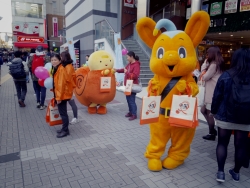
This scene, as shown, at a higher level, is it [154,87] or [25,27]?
[25,27]

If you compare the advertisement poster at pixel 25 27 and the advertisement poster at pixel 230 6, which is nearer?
the advertisement poster at pixel 230 6

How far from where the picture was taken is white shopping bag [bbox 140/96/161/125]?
9.12 feet

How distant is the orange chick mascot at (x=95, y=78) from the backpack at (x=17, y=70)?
1982 mm

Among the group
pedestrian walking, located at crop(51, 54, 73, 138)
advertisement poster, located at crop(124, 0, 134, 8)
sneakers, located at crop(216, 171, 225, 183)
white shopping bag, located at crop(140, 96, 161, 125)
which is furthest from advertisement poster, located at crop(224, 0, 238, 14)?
sneakers, located at crop(216, 171, 225, 183)

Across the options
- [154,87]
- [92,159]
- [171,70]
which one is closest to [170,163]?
[154,87]

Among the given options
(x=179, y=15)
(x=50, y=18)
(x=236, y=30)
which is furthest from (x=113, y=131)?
(x=50, y=18)

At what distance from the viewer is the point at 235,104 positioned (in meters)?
2.47

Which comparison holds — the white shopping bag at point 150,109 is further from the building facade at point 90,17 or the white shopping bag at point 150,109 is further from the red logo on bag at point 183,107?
the building facade at point 90,17

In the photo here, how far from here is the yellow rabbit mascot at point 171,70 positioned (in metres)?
2.82

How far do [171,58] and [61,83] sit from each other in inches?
88.3

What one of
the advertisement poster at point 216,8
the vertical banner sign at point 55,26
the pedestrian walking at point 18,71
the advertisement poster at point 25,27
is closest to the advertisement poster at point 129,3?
the advertisement poster at point 216,8

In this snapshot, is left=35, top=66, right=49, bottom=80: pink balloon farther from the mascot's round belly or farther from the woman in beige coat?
the woman in beige coat

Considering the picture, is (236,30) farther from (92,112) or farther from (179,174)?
(179,174)

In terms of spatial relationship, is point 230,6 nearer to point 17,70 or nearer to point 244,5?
point 244,5
